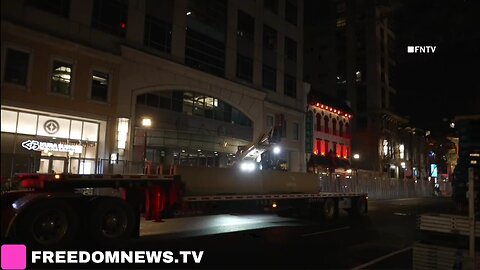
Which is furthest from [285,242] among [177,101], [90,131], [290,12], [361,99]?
[361,99]

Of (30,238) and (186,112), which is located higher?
(186,112)

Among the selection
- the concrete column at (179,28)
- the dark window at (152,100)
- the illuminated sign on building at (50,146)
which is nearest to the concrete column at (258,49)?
the concrete column at (179,28)

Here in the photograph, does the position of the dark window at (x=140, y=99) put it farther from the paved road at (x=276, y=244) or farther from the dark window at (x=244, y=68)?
the dark window at (x=244, y=68)

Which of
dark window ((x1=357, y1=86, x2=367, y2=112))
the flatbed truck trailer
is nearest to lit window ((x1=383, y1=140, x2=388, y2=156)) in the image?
dark window ((x1=357, y1=86, x2=367, y2=112))

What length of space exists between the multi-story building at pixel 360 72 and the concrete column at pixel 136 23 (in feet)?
127

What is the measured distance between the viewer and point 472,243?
7000 millimetres

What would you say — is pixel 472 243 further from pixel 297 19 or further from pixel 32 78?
pixel 297 19

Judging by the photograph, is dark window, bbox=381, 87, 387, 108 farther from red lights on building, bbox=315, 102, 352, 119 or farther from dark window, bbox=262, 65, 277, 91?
dark window, bbox=262, 65, 277, 91

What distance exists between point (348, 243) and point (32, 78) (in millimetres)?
14986

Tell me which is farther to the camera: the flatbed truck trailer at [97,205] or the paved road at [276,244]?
the flatbed truck trailer at [97,205]

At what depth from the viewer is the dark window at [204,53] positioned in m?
26.3

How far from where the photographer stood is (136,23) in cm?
2281

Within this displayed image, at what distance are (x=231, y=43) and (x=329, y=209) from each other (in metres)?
15.5

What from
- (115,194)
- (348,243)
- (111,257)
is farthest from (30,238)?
A: (348,243)
